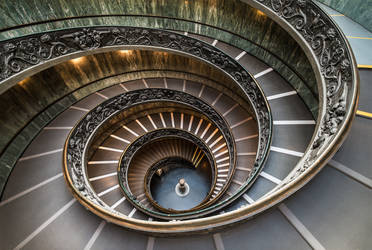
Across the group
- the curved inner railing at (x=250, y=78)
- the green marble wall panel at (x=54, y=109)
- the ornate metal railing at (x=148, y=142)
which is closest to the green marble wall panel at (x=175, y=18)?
the curved inner railing at (x=250, y=78)

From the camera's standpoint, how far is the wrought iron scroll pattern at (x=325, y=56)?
2.92 meters

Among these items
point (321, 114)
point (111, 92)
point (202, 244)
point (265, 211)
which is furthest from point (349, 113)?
point (111, 92)

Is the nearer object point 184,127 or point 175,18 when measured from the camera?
point 175,18

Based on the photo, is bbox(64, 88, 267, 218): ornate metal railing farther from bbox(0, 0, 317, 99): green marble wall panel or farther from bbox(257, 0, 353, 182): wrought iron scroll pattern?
bbox(257, 0, 353, 182): wrought iron scroll pattern

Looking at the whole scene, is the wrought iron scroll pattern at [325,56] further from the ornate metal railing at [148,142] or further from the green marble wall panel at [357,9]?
the ornate metal railing at [148,142]

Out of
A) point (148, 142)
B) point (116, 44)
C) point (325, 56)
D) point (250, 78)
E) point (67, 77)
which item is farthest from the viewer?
point (148, 142)

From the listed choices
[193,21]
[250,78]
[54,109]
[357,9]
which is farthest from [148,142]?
[357,9]

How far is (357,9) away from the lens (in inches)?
215

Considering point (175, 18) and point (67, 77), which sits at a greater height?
point (175, 18)

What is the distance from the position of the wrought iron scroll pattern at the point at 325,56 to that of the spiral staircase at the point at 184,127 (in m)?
0.03

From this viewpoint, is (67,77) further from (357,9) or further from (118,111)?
→ (357,9)

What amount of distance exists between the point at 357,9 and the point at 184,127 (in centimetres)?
A: 817

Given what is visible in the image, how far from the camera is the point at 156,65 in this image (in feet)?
30.9

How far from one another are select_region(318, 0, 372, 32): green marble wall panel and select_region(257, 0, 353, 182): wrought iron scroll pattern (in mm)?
2483
